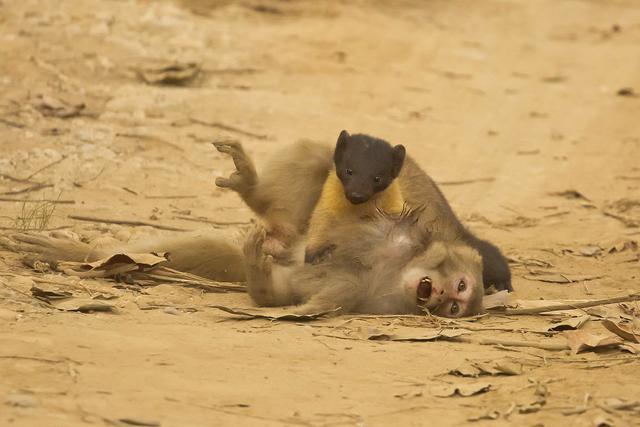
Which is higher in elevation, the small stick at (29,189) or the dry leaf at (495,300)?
the dry leaf at (495,300)

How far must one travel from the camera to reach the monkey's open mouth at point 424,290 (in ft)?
20.9

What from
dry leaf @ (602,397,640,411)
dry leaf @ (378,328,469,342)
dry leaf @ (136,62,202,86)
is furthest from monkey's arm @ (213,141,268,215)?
dry leaf @ (136,62,202,86)

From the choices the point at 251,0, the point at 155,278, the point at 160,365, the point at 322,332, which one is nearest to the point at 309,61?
the point at 251,0

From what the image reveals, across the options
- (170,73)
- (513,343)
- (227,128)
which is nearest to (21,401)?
(513,343)

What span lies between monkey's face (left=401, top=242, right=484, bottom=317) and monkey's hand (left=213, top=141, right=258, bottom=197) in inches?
45.6

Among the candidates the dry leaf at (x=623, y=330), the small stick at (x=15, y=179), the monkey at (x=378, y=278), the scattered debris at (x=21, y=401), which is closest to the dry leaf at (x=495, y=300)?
the monkey at (x=378, y=278)

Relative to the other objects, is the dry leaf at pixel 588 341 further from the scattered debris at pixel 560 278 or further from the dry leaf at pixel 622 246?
the dry leaf at pixel 622 246

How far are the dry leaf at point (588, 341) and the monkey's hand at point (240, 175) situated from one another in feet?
7.09

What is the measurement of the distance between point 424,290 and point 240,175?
53.5 inches

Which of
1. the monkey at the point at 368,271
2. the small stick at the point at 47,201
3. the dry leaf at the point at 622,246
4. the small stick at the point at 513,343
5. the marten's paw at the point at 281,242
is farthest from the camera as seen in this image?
the dry leaf at the point at 622,246

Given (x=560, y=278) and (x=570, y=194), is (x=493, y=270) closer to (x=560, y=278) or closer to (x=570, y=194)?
(x=560, y=278)

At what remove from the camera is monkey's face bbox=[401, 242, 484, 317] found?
21.0 ft

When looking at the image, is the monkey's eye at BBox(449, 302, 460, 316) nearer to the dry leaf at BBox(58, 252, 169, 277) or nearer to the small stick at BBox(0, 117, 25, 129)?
the dry leaf at BBox(58, 252, 169, 277)

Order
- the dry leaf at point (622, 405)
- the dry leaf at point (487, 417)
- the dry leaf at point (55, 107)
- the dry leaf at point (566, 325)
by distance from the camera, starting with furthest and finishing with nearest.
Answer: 1. the dry leaf at point (55, 107)
2. the dry leaf at point (566, 325)
3. the dry leaf at point (622, 405)
4. the dry leaf at point (487, 417)
